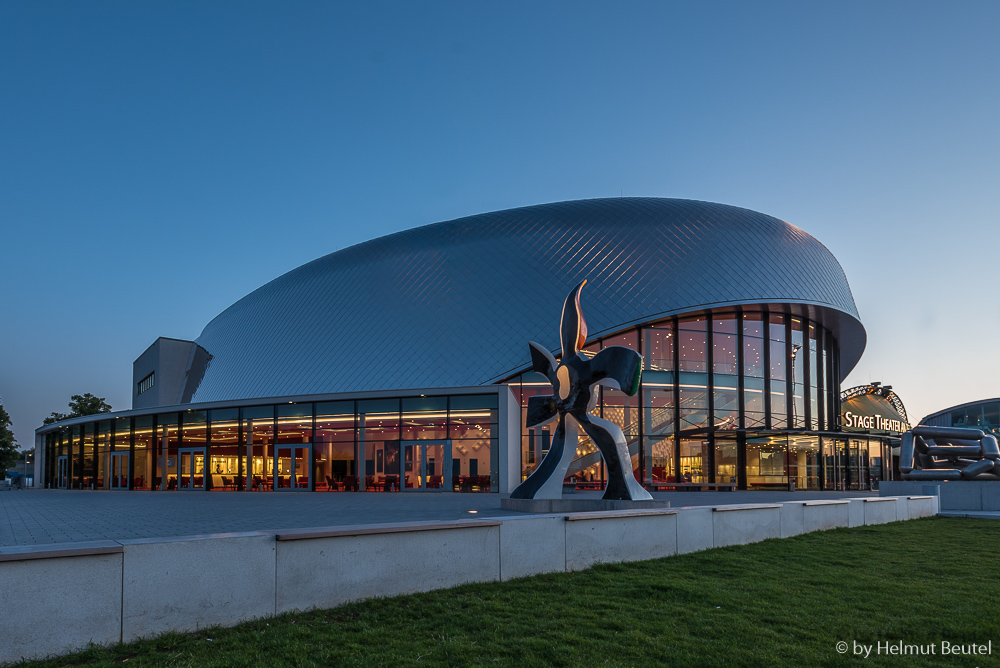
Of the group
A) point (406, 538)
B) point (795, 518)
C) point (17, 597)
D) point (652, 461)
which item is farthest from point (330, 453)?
point (17, 597)

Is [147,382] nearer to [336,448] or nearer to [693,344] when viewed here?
[336,448]

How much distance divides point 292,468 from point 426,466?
22.0 ft

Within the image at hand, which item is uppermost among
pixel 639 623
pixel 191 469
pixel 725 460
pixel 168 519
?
pixel 639 623

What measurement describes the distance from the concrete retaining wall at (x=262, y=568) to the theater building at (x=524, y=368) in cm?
1902

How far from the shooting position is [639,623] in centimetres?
743

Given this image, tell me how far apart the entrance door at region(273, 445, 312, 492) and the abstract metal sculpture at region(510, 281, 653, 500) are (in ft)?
57.5

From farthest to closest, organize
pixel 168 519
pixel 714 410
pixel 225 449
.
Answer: pixel 714 410 < pixel 225 449 < pixel 168 519

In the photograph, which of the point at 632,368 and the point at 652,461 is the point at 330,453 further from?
the point at 632,368

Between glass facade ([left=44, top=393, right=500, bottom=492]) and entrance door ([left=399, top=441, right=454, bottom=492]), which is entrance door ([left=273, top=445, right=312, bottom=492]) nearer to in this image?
glass facade ([left=44, top=393, right=500, bottom=492])

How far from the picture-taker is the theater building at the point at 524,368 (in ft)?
105

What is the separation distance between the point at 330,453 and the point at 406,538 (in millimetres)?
25052

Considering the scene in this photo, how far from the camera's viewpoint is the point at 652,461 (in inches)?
1389
